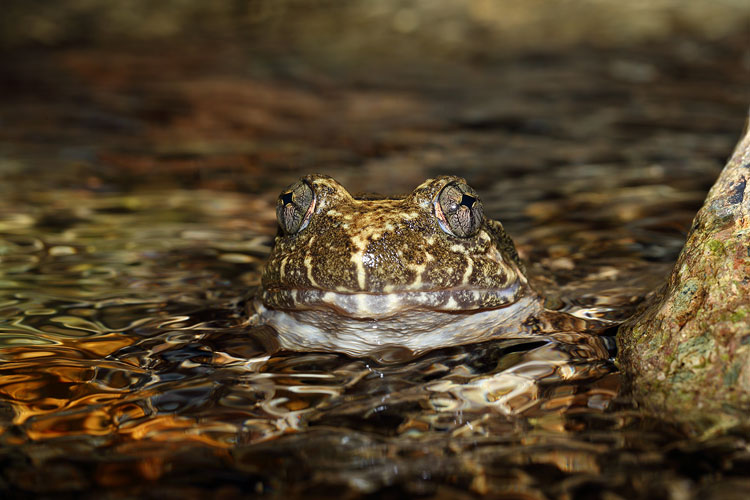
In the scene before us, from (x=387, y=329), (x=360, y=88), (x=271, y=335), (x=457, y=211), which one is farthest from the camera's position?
(x=360, y=88)

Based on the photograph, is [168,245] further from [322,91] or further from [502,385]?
[322,91]

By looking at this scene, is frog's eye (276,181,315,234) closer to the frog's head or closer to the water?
the frog's head

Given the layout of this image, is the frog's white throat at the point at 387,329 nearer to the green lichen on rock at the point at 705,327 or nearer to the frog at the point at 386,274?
the frog at the point at 386,274

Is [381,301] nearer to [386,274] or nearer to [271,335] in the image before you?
[386,274]

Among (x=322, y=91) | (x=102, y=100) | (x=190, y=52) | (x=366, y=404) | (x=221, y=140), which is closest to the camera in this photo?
(x=366, y=404)

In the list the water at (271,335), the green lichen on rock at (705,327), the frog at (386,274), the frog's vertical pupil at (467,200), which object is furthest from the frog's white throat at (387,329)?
the green lichen on rock at (705,327)

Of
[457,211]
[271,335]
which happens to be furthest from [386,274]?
[271,335]

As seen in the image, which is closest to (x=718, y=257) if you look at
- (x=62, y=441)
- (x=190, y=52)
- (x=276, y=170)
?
(x=62, y=441)
